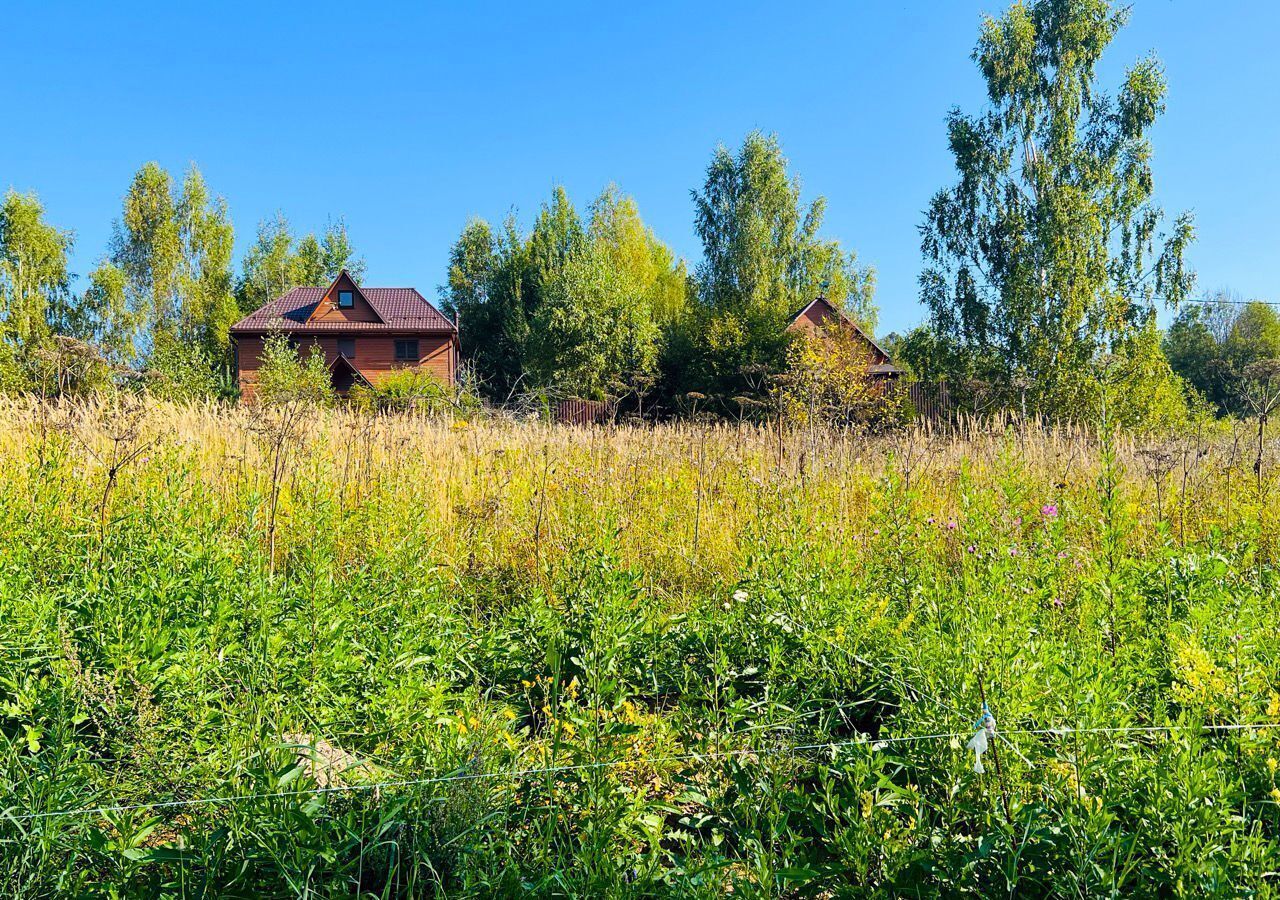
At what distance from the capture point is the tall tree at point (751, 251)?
28469 mm

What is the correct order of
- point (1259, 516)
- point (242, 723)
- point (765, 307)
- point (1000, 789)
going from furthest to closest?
point (765, 307)
point (1259, 516)
point (242, 723)
point (1000, 789)

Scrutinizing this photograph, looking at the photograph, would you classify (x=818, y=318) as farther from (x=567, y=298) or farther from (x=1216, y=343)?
(x=1216, y=343)

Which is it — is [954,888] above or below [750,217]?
below

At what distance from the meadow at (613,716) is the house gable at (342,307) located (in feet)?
106

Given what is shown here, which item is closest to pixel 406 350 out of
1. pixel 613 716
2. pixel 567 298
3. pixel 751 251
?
pixel 567 298

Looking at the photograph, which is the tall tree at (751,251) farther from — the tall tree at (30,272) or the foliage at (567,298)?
the tall tree at (30,272)

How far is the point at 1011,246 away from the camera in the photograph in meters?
19.0

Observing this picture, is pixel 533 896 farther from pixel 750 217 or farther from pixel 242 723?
Result: pixel 750 217

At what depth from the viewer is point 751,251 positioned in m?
30.7

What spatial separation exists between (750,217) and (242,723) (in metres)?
30.7

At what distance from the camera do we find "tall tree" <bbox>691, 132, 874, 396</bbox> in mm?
28469

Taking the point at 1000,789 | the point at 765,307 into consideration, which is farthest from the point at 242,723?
the point at 765,307

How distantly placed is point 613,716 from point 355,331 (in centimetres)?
3500

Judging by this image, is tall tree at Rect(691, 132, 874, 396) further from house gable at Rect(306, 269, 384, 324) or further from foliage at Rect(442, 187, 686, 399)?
house gable at Rect(306, 269, 384, 324)
